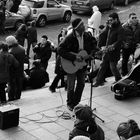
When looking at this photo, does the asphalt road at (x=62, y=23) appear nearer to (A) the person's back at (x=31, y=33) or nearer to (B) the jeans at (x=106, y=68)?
(A) the person's back at (x=31, y=33)

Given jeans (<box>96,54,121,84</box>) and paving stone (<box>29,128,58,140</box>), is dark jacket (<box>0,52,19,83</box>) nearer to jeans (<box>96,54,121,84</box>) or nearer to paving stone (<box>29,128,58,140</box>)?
jeans (<box>96,54,121,84</box>)

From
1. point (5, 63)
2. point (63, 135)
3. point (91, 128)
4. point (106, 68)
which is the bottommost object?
point (63, 135)

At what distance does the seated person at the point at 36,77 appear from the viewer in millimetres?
12523

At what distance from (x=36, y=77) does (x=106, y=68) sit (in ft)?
6.90

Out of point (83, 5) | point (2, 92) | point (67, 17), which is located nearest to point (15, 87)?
point (2, 92)

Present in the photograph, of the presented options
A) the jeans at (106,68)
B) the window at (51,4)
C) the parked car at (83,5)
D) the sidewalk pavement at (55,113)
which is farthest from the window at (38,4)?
the jeans at (106,68)

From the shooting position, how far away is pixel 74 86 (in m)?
9.70

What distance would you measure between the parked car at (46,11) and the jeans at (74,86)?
1302 cm

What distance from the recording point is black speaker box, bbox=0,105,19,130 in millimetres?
8758

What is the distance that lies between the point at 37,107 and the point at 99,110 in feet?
4.56

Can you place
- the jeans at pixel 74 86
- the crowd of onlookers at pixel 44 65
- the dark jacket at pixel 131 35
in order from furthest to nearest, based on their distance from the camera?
1. the dark jacket at pixel 131 35
2. the jeans at pixel 74 86
3. the crowd of onlookers at pixel 44 65

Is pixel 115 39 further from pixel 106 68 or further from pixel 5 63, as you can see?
pixel 5 63

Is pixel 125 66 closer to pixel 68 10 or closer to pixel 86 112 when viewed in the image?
pixel 86 112

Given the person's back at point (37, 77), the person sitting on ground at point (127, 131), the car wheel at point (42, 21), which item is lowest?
the person's back at point (37, 77)
